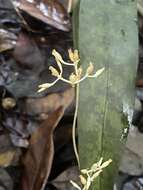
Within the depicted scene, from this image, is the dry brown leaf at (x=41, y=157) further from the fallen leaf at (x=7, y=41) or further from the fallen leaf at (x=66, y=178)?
the fallen leaf at (x=7, y=41)

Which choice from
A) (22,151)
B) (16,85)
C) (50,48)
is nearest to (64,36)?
(50,48)

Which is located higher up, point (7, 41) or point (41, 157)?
point (7, 41)

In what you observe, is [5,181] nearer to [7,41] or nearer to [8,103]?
[8,103]

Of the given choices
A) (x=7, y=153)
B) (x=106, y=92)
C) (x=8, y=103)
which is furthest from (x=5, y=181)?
(x=106, y=92)

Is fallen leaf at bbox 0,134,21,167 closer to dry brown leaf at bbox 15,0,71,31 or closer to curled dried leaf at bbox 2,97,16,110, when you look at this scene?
curled dried leaf at bbox 2,97,16,110

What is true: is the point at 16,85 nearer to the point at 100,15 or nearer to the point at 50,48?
the point at 50,48

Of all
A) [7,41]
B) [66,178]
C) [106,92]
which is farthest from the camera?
[7,41]
